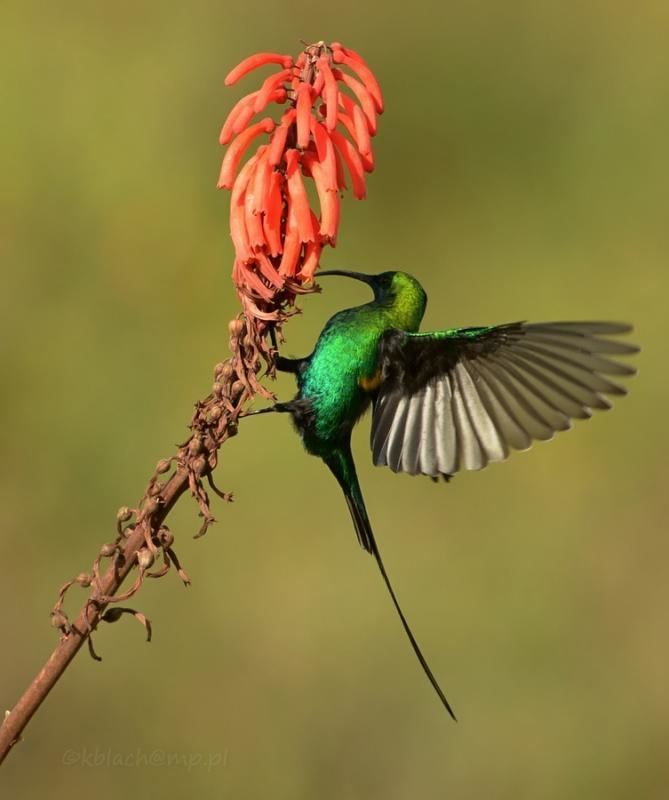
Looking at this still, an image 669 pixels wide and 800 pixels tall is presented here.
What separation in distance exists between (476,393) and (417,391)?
198mm

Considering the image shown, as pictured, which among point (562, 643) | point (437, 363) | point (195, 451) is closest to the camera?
point (195, 451)

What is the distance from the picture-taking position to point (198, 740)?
5.88 m

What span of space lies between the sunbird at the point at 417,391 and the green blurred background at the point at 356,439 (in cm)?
204

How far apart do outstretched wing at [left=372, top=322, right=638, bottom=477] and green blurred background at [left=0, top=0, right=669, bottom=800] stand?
2.16 meters

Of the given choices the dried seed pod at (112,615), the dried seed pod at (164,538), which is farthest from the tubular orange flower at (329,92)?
the dried seed pod at (112,615)

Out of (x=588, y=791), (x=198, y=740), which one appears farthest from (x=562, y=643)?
(x=198, y=740)

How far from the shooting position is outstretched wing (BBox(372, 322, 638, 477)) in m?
3.83

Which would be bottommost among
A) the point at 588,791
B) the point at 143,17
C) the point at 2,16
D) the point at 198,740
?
the point at 198,740

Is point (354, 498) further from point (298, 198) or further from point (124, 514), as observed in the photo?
point (124, 514)

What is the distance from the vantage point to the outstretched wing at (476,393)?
151 inches

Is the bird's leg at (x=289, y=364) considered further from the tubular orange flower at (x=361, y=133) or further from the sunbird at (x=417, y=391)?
the tubular orange flower at (x=361, y=133)

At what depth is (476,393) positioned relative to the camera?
4250 mm

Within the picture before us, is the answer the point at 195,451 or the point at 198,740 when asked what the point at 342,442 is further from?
the point at 198,740

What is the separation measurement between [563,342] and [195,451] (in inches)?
46.0
